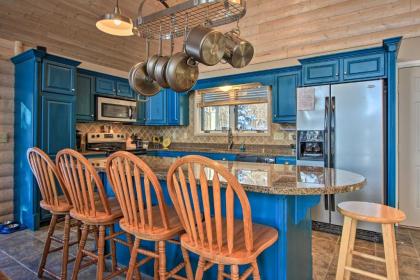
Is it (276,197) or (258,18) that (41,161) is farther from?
(258,18)

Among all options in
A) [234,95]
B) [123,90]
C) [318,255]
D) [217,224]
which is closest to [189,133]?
[234,95]

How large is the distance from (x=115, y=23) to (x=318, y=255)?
2978mm

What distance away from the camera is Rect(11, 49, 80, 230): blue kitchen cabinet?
3137mm

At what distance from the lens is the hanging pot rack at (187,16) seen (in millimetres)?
1794

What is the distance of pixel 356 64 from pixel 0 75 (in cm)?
441

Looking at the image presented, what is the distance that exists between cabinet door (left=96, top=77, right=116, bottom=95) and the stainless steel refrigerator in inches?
121

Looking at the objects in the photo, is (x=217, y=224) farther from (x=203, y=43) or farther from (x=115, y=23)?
(x=115, y=23)

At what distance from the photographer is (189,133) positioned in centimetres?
525

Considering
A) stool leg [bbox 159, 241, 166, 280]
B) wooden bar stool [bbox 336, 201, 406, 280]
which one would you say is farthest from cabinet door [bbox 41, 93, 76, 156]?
wooden bar stool [bbox 336, 201, 406, 280]

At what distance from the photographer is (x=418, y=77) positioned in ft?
10.8

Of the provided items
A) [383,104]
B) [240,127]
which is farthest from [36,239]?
[383,104]

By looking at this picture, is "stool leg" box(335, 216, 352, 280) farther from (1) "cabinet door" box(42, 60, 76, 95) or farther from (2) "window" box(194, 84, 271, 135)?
(1) "cabinet door" box(42, 60, 76, 95)

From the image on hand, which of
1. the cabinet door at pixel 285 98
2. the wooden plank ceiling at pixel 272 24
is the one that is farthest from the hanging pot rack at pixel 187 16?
the cabinet door at pixel 285 98

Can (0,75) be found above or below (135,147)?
above
